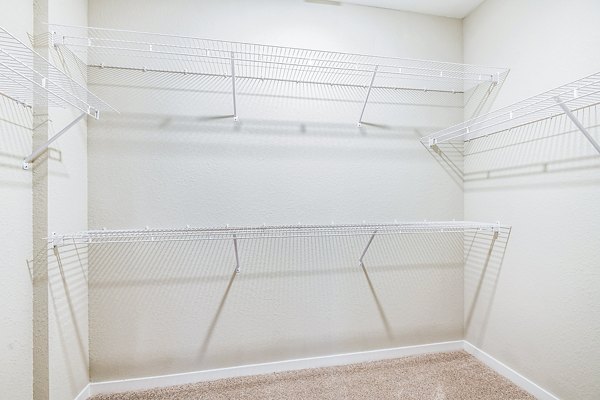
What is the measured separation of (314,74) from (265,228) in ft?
3.10

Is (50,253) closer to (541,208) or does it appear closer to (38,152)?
(38,152)

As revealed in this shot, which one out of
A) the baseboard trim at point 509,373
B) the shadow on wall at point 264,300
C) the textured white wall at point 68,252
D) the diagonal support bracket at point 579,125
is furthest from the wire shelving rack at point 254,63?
the baseboard trim at point 509,373

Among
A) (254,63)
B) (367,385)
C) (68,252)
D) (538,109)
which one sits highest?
(254,63)

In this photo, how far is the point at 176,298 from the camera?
168 centimetres

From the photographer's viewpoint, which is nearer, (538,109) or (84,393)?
(538,109)

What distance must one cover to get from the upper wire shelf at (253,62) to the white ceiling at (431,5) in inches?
13.5

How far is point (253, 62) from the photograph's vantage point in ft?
5.65

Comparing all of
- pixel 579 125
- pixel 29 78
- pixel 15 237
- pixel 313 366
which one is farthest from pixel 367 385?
pixel 29 78

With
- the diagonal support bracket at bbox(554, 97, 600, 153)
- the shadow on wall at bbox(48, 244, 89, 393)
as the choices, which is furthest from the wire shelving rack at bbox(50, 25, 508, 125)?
the shadow on wall at bbox(48, 244, 89, 393)

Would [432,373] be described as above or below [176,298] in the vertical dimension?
below

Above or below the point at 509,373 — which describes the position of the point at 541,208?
above

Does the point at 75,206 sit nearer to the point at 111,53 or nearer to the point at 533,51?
the point at 111,53

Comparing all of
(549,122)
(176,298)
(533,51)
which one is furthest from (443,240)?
(176,298)

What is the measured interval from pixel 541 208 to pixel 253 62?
1677 millimetres
